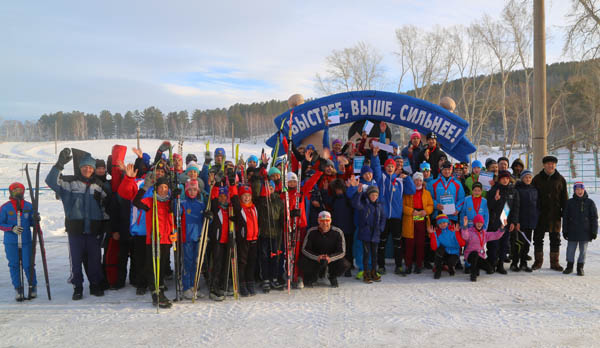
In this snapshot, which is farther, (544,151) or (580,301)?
(544,151)

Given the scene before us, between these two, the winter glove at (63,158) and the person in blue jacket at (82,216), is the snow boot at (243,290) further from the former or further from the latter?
the winter glove at (63,158)

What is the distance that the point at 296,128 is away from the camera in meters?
8.40

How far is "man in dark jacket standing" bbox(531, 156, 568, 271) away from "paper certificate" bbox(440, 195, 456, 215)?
1679 mm

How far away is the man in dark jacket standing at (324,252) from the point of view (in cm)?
573

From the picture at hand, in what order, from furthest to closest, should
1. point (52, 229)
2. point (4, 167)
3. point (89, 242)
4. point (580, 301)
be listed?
point (4, 167) → point (52, 229) → point (89, 242) → point (580, 301)

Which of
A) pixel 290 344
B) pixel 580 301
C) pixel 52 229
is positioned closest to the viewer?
pixel 290 344

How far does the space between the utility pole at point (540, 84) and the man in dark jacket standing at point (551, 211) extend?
2.08 m

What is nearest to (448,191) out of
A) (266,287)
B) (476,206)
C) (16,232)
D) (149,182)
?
(476,206)

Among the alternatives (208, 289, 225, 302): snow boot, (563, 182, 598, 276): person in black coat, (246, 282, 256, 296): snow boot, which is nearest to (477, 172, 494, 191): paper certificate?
(563, 182, 598, 276): person in black coat

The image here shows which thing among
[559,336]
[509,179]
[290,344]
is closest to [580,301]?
[559,336]

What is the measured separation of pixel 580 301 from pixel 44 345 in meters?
6.35

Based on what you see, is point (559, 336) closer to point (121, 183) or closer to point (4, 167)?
point (121, 183)

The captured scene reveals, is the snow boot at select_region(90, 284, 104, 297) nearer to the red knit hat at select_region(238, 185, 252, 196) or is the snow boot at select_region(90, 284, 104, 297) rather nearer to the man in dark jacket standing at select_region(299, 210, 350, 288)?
the red knit hat at select_region(238, 185, 252, 196)

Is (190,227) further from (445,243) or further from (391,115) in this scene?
(391,115)
